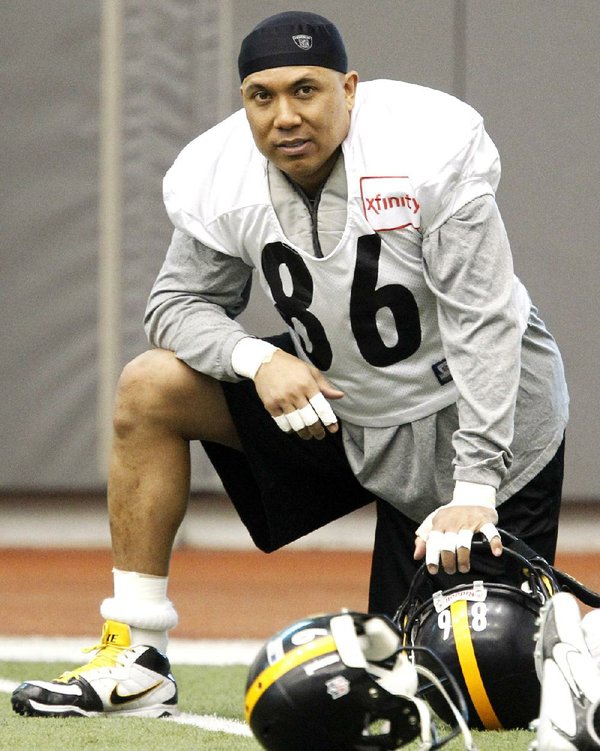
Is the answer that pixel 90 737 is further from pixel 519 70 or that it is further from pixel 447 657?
pixel 519 70

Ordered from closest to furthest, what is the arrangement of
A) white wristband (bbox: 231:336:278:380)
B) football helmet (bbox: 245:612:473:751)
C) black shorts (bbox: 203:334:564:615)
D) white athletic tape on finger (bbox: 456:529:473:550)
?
football helmet (bbox: 245:612:473:751) → white athletic tape on finger (bbox: 456:529:473:550) → white wristband (bbox: 231:336:278:380) → black shorts (bbox: 203:334:564:615)

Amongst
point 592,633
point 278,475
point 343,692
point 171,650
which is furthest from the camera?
point 171,650

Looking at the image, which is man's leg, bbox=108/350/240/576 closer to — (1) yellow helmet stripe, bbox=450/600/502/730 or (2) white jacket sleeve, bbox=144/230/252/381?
(2) white jacket sleeve, bbox=144/230/252/381

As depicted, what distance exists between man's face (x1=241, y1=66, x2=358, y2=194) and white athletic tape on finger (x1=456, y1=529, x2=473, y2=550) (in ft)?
2.59

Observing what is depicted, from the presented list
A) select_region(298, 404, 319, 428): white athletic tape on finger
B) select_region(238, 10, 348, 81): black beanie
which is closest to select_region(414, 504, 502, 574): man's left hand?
select_region(298, 404, 319, 428): white athletic tape on finger

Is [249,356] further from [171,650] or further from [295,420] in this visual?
[171,650]

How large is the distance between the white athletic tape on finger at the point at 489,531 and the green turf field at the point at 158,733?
1.08 ft

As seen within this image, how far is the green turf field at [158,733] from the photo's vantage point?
7.63 feet

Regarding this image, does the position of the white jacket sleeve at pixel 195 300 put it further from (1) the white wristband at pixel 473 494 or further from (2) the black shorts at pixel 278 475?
(1) the white wristband at pixel 473 494

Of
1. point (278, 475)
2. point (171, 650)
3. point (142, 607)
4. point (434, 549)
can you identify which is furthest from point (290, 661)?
point (171, 650)

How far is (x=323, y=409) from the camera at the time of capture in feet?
8.83

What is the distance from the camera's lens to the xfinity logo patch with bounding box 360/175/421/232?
269 cm

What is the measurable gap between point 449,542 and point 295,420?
49 cm

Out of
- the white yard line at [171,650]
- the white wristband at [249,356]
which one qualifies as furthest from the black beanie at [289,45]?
the white yard line at [171,650]
